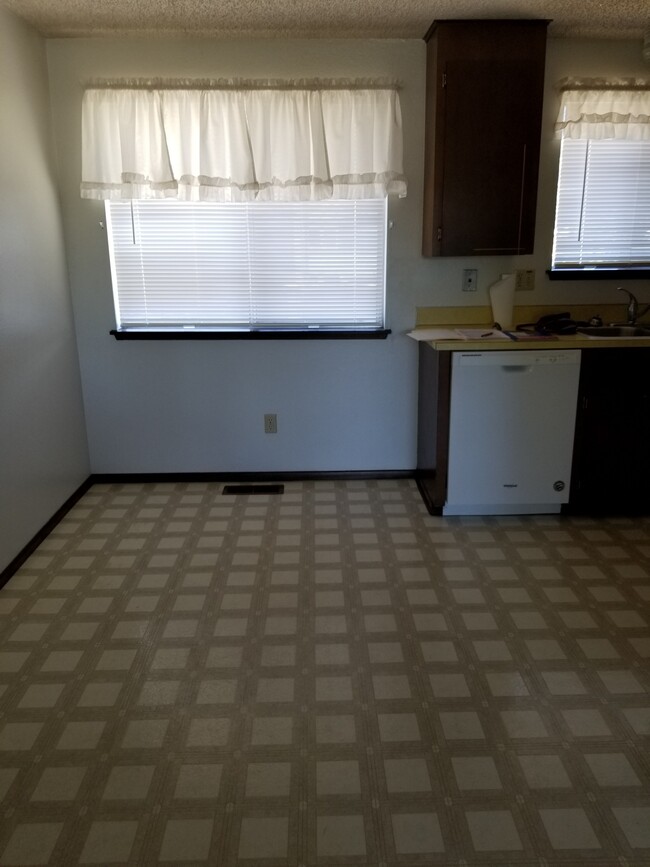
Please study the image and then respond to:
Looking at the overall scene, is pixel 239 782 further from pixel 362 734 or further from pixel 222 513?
pixel 222 513

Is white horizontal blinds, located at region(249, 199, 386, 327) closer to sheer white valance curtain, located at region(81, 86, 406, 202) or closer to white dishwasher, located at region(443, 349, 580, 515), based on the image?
sheer white valance curtain, located at region(81, 86, 406, 202)

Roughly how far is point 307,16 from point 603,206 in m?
1.81

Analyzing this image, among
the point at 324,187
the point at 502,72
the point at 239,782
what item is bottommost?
the point at 239,782

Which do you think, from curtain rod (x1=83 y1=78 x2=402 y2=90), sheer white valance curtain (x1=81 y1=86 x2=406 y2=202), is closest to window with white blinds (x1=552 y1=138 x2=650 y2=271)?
sheer white valance curtain (x1=81 y1=86 x2=406 y2=202)

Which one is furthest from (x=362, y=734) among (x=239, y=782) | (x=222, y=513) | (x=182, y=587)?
(x=222, y=513)

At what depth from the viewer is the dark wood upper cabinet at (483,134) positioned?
2965mm

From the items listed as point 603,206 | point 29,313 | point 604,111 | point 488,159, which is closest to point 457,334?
point 488,159

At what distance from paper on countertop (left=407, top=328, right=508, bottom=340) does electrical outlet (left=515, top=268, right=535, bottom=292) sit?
0.34 m

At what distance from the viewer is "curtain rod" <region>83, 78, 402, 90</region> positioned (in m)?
3.16

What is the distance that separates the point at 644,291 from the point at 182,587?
2929mm

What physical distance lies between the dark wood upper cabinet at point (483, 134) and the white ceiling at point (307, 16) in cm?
12

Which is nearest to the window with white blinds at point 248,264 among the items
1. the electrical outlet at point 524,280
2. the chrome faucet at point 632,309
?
the electrical outlet at point 524,280

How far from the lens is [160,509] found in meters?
3.41

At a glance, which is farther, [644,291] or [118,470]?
[118,470]
